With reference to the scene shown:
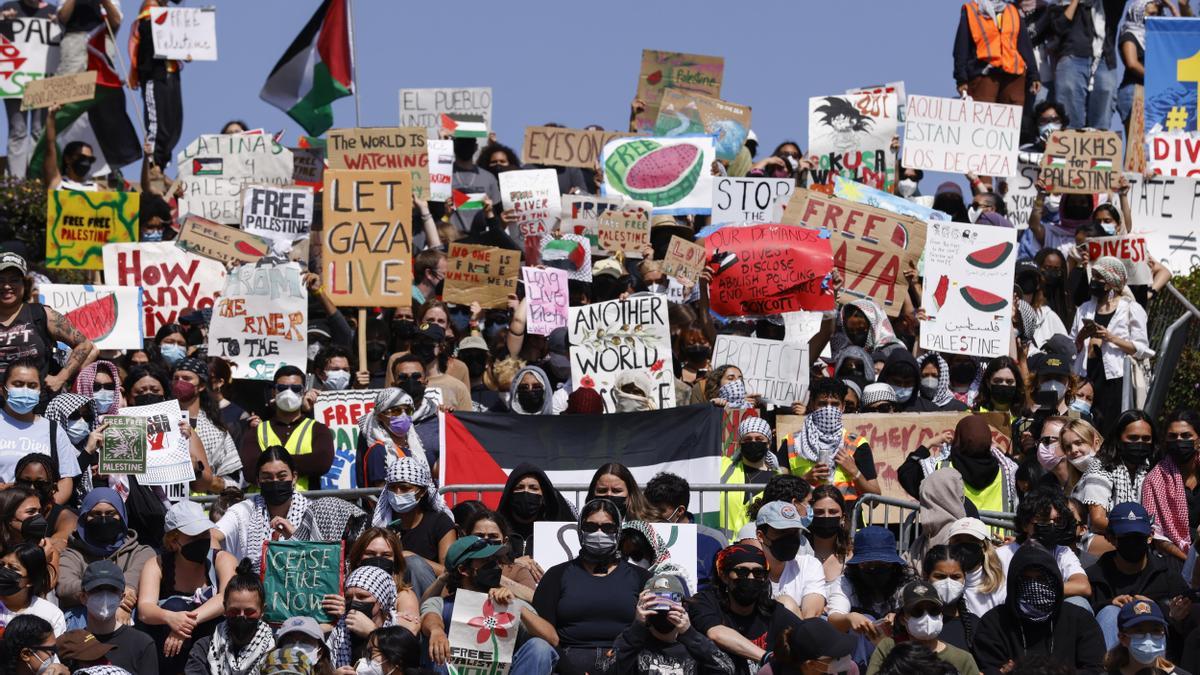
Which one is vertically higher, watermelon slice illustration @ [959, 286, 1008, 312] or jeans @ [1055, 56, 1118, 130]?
jeans @ [1055, 56, 1118, 130]

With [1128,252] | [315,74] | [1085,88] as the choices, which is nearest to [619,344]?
[1128,252]

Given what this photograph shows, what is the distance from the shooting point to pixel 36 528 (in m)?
13.2

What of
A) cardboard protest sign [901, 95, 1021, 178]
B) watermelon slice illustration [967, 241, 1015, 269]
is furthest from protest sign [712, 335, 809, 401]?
cardboard protest sign [901, 95, 1021, 178]

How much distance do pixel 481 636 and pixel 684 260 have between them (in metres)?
7.66

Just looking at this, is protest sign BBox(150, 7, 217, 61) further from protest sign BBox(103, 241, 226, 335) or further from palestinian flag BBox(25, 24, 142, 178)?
protest sign BBox(103, 241, 226, 335)

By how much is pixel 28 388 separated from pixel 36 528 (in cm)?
175

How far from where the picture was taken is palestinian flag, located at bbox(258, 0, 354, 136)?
987 inches

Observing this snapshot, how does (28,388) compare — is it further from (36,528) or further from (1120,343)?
(1120,343)

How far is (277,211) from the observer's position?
70.6 ft

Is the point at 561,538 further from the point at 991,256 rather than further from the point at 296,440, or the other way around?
the point at 991,256

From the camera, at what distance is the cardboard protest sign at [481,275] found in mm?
19328

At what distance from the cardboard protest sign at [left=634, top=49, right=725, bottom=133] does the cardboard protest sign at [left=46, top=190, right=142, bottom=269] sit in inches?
250

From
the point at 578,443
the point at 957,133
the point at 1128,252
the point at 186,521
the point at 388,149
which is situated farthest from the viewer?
the point at 957,133

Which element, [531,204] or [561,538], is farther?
[531,204]
